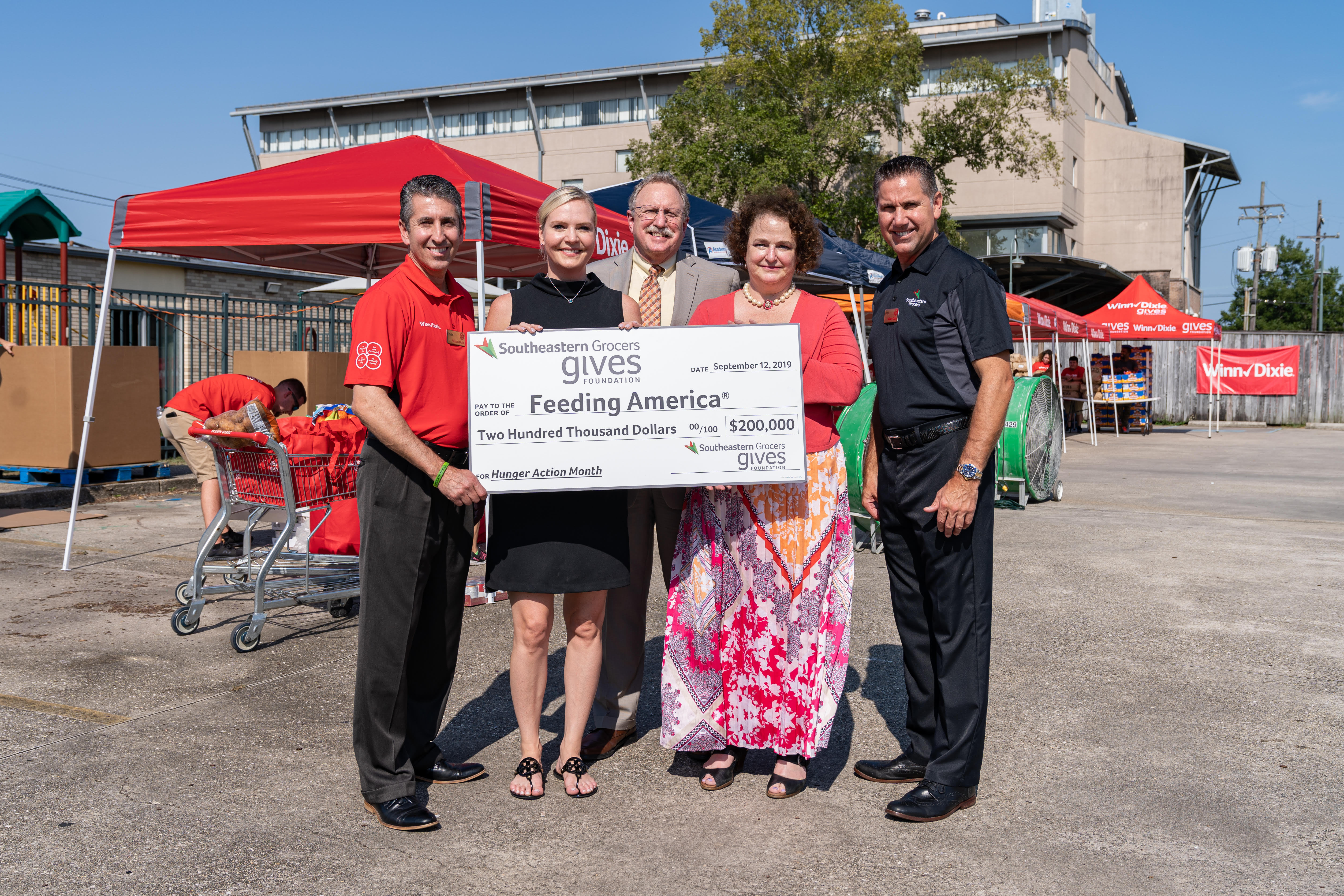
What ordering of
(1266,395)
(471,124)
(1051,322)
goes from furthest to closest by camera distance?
(471,124), (1266,395), (1051,322)

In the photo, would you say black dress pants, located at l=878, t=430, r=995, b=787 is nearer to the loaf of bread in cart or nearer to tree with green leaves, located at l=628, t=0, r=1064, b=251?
the loaf of bread in cart

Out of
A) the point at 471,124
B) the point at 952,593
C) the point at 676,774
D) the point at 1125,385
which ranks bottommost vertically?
the point at 676,774

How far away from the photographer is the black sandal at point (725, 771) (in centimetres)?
364

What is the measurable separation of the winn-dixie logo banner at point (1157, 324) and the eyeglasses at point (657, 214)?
2311 centimetres

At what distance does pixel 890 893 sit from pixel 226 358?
44.7 ft

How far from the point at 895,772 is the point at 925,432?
4.06 feet

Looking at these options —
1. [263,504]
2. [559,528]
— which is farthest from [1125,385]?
[559,528]

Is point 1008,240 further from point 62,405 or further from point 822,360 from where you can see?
point 822,360

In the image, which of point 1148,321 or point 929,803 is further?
point 1148,321

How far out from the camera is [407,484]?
3.32 metres

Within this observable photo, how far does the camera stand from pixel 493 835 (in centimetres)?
325

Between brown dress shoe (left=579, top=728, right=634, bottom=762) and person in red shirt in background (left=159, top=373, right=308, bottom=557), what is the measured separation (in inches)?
179

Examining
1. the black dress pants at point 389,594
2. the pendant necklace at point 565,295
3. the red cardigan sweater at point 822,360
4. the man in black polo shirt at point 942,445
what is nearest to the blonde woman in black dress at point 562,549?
the pendant necklace at point 565,295

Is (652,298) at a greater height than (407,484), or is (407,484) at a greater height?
(652,298)
